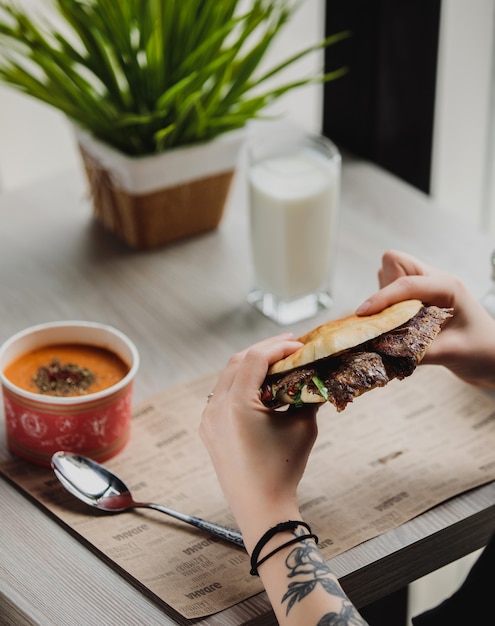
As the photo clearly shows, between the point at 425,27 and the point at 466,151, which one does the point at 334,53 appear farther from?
the point at 466,151

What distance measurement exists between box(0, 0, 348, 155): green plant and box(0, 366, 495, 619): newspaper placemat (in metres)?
0.44

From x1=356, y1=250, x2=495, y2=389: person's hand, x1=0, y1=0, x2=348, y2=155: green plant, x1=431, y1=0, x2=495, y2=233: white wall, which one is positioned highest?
x1=0, y1=0, x2=348, y2=155: green plant

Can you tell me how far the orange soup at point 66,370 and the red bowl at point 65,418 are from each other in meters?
0.01

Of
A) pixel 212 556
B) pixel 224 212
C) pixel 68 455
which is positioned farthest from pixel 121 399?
pixel 224 212

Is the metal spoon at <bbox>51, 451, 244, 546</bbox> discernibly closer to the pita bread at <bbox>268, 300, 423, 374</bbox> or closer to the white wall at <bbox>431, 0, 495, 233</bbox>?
the pita bread at <bbox>268, 300, 423, 374</bbox>

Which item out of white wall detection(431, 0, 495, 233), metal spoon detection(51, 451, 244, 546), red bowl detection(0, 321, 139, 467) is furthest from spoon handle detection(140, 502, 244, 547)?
white wall detection(431, 0, 495, 233)

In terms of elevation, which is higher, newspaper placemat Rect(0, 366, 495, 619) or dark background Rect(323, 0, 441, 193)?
dark background Rect(323, 0, 441, 193)

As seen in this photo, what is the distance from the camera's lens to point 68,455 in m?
1.17

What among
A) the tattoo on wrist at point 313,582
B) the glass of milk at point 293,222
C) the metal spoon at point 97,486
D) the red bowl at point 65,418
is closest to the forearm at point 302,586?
the tattoo on wrist at point 313,582

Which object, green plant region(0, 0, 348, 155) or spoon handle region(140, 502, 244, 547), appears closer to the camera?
spoon handle region(140, 502, 244, 547)

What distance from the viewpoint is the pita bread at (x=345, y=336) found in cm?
100

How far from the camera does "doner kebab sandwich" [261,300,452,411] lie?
0.98 meters

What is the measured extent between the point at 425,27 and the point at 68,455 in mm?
1143

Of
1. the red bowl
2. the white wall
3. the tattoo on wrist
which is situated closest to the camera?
the tattoo on wrist
